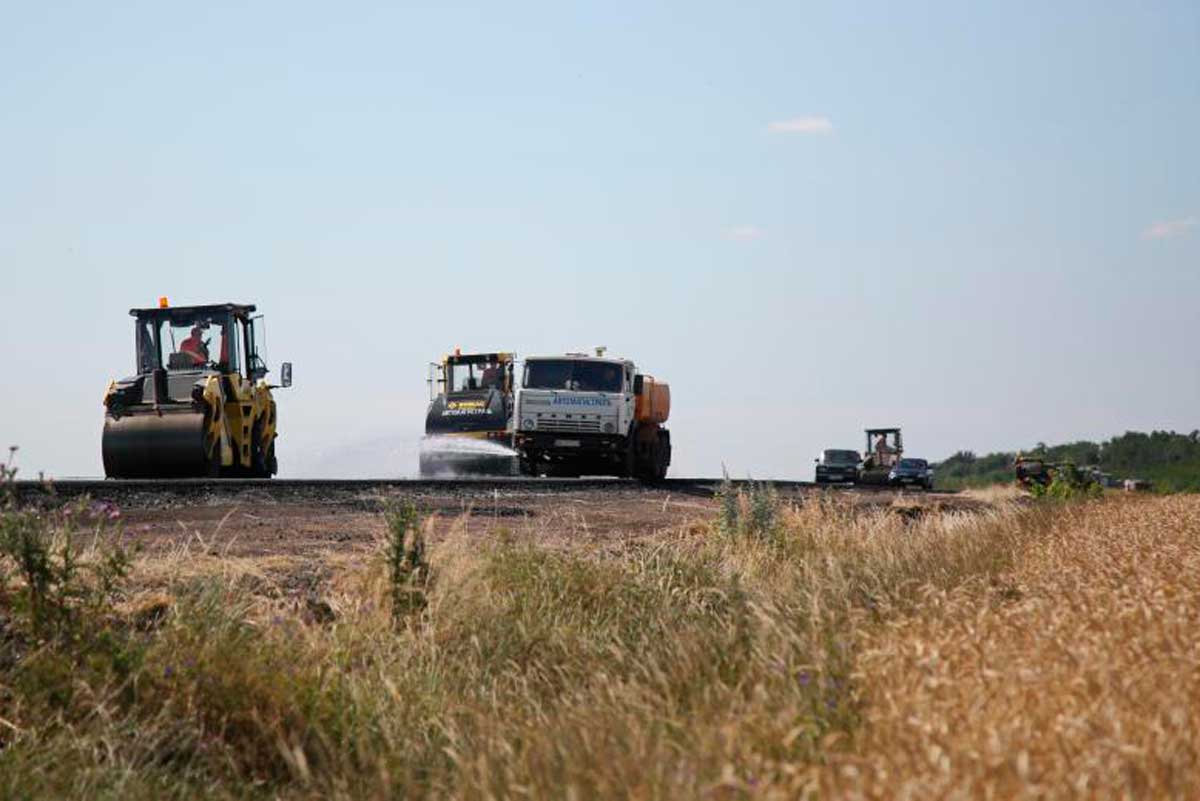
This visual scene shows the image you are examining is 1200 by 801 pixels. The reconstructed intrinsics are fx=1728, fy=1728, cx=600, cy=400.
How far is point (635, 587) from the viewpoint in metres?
10.6

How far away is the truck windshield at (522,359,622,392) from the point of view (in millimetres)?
34500

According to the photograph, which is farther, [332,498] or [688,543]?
[332,498]

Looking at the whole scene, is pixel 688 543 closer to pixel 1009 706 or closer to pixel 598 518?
pixel 598 518

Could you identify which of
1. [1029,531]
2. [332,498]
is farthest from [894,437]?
[1029,531]

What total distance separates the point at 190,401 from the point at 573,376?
9.64 m

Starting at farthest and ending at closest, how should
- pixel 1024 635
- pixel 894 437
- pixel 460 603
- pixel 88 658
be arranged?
pixel 894 437
pixel 460 603
pixel 88 658
pixel 1024 635

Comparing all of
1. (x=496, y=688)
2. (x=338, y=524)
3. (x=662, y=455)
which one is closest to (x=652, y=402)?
(x=662, y=455)

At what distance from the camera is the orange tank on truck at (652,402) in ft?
120

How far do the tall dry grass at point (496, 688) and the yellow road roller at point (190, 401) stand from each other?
628 inches

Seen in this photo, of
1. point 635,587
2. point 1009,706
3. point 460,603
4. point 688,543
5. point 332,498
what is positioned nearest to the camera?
point 1009,706

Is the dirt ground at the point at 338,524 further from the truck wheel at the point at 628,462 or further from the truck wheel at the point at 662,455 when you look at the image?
the truck wheel at the point at 662,455

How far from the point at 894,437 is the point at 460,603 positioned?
2124 inches

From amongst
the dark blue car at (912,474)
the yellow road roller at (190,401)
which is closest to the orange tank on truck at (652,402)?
the yellow road roller at (190,401)

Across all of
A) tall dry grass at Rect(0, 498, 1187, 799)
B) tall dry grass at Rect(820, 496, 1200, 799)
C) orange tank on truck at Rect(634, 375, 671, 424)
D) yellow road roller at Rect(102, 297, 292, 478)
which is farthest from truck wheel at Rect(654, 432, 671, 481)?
tall dry grass at Rect(820, 496, 1200, 799)
